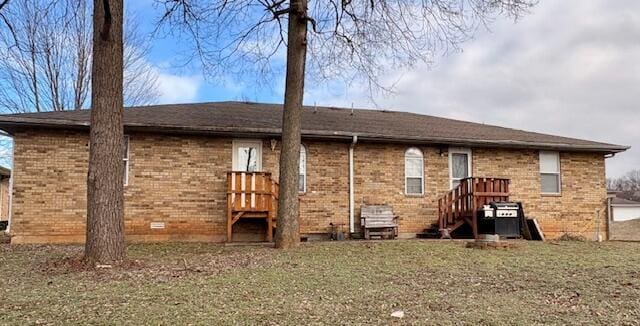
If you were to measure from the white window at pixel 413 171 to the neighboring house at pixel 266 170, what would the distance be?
0.09ft

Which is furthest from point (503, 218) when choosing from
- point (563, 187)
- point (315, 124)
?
point (315, 124)

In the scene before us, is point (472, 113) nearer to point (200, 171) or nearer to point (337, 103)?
point (337, 103)

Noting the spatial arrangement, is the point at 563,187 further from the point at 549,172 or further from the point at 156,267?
the point at 156,267

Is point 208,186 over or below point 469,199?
over

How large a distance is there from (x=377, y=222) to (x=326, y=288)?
719 centimetres

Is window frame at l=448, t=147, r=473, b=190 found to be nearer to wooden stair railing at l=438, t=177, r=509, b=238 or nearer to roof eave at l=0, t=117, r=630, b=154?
roof eave at l=0, t=117, r=630, b=154

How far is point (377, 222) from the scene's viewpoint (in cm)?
1295

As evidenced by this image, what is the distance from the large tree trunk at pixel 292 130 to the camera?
9.93 meters

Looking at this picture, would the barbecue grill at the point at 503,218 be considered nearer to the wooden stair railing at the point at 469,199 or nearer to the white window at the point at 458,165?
the wooden stair railing at the point at 469,199

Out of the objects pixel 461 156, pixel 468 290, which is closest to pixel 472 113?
pixel 461 156

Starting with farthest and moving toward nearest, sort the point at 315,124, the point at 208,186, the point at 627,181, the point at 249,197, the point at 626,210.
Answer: the point at 627,181 → the point at 626,210 → the point at 315,124 → the point at 208,186 → the point at 249,197

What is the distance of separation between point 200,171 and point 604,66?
16625 millimetres

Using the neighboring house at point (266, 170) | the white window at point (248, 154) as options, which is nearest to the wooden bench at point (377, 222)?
the neighboring house at point (266, 170)

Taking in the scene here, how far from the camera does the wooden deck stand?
11625 mm
